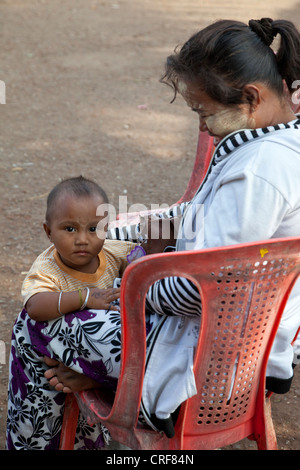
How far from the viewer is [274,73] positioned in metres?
1.82

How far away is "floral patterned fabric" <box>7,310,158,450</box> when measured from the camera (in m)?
1.92

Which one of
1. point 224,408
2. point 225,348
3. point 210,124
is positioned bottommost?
point 224,408

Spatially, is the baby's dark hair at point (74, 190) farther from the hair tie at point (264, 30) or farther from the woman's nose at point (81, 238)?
the hair tie at point (264, 30)

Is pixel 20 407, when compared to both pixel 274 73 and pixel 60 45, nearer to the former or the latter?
pixel 274 73

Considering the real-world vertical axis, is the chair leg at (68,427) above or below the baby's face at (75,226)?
below

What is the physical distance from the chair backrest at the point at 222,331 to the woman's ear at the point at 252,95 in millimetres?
493

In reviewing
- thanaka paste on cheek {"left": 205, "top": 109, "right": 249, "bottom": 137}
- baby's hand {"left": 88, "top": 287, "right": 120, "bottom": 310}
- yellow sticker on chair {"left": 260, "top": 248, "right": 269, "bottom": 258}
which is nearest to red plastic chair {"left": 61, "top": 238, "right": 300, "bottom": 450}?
yellow sticker on chair {"left": 260, "top": 248, "right": 269, "bottom": 258}

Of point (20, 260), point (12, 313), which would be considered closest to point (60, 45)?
point (20, 260)

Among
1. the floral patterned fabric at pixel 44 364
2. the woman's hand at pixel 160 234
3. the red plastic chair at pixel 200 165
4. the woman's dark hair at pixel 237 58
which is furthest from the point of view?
the red plastic chair at pixel 200 165

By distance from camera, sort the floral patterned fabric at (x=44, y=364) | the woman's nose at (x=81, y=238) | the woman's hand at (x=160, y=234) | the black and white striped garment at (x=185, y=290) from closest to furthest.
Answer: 1. the black and white striped garment at (x=185, y=290)
2. the floral patterned fabric at (x=44, y=364)
3. the woman's nose at (x=81, y=238)
4. the woman's hand at (x=160, y=234)

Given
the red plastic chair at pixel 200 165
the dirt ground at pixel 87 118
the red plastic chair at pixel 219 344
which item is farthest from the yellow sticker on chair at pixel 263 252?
the dirt ground at pixel 87 118

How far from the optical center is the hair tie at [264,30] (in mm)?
1826

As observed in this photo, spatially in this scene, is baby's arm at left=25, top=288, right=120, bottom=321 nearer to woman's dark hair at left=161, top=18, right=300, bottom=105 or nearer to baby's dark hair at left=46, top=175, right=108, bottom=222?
baby's dark hair at left=46, top=175, right=108, bottom=222
